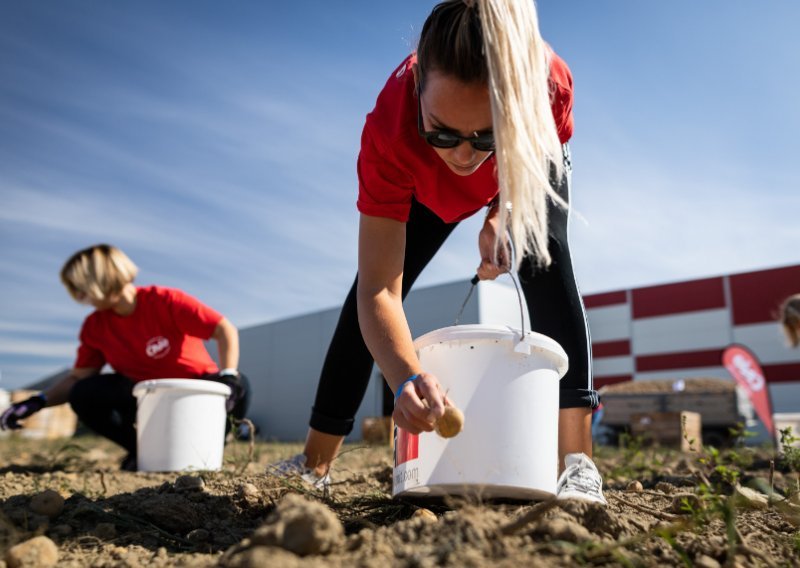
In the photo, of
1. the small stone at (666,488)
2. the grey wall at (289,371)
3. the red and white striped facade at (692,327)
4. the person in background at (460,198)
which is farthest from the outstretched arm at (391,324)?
the grey wall at (289,371)

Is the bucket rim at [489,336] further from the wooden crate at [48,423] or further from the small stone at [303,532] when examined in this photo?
the wooden crate at [48,423]

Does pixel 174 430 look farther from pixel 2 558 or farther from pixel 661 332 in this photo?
pixel 661 332

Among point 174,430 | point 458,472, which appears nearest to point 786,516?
point 458,472

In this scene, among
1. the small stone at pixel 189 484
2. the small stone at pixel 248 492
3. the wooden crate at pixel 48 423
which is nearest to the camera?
the small stone at pixel 248 492

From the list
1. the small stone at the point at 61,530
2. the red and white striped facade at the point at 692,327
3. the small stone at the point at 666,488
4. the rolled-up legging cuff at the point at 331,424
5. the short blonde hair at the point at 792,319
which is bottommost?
the small stone at the point at 61,530

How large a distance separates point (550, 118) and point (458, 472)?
859mm

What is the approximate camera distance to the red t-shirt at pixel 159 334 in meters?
3.99

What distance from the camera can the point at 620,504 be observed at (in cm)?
180

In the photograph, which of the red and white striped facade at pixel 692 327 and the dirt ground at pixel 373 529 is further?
the red and white striped facade at pixel 692 327

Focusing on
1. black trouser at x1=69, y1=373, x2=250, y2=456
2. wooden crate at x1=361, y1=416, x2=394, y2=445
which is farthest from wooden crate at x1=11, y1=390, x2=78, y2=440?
black trouser at x1=69, y1=373, x2=250, y2=456

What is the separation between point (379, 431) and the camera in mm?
8125

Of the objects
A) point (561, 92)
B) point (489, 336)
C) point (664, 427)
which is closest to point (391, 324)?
point (489, 336)

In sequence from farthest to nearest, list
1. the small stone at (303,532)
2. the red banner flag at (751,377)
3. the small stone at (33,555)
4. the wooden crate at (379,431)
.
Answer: the wooden crate at (379,431) → the red banner flag at (751,377) → the small stone at (33,555) → the small stone at (303,532)

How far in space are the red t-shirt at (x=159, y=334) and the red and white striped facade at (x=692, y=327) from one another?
9.75m
